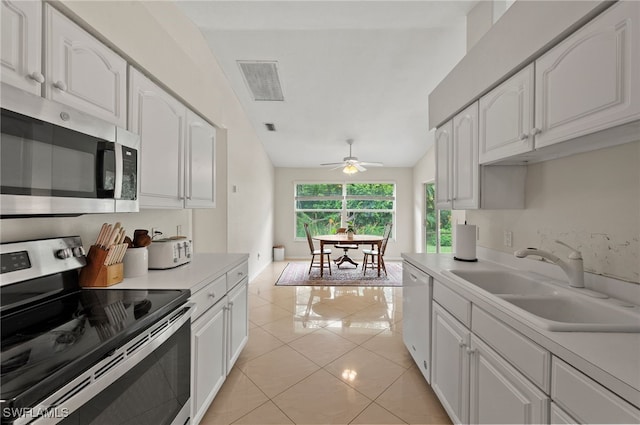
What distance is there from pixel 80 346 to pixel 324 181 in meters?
6.71

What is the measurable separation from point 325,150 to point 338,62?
9.35 ft

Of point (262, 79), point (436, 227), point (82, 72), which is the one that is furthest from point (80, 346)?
point (436, 227)

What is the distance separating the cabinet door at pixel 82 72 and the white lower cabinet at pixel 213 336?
3.41 feet

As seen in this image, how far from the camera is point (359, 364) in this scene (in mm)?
2320

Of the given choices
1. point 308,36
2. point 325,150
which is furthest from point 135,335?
point 325,150

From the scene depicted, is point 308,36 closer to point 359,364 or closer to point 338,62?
point 338,62

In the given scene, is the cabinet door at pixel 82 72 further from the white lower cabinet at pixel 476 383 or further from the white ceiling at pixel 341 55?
the white lower cabinet at pixel 476 383

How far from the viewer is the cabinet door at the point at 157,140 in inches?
62.3

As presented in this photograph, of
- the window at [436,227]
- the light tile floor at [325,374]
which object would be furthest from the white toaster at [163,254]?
the window at [436,227]

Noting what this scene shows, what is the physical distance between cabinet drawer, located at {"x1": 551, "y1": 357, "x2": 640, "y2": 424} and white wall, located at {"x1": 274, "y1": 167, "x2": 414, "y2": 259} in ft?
21.2

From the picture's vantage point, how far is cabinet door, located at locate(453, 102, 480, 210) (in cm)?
190

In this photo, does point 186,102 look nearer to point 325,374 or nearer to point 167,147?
point 167,147

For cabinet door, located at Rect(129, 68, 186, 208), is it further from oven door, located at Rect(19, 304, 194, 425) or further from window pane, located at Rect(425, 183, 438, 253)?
window pane, located at Rect(425, 183, 438, 253)

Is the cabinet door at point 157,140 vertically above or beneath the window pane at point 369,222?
above
